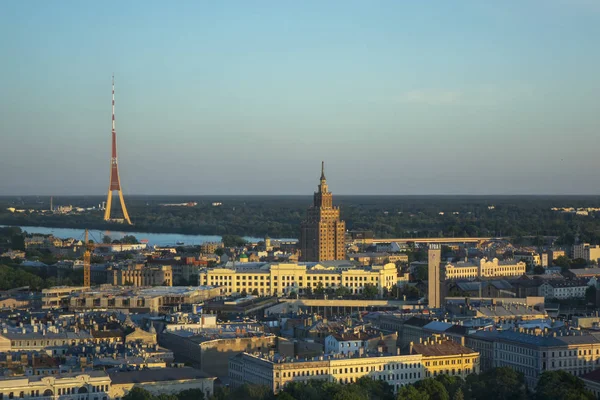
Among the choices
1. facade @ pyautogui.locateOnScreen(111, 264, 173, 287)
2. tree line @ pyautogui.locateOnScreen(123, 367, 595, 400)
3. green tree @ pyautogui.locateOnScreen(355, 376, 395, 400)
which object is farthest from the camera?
facade @ pyautogui.locateOnScreen(111, 264, 173, 287)

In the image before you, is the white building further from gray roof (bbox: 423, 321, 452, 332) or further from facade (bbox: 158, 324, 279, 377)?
gray roof (bbox: 423, 321, 452, 332)

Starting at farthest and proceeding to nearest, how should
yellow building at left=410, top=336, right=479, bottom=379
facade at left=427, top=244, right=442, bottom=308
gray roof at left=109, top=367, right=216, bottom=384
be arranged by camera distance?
facade at left=427, top=244, right=442, bottom=308, yellow building at left=410, top=336, right=479, bottom=379, gray roof at left=109, top=367, right=216, bottom=384

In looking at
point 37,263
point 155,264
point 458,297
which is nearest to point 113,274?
point 155,264

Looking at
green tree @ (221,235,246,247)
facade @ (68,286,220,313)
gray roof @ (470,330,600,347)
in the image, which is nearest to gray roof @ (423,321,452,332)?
gray roof @ (470,330,600,347)

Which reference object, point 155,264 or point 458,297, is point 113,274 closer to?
point 155,264

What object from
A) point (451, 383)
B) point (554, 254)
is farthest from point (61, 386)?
point (554, 254)

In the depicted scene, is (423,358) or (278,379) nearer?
(278,379)
